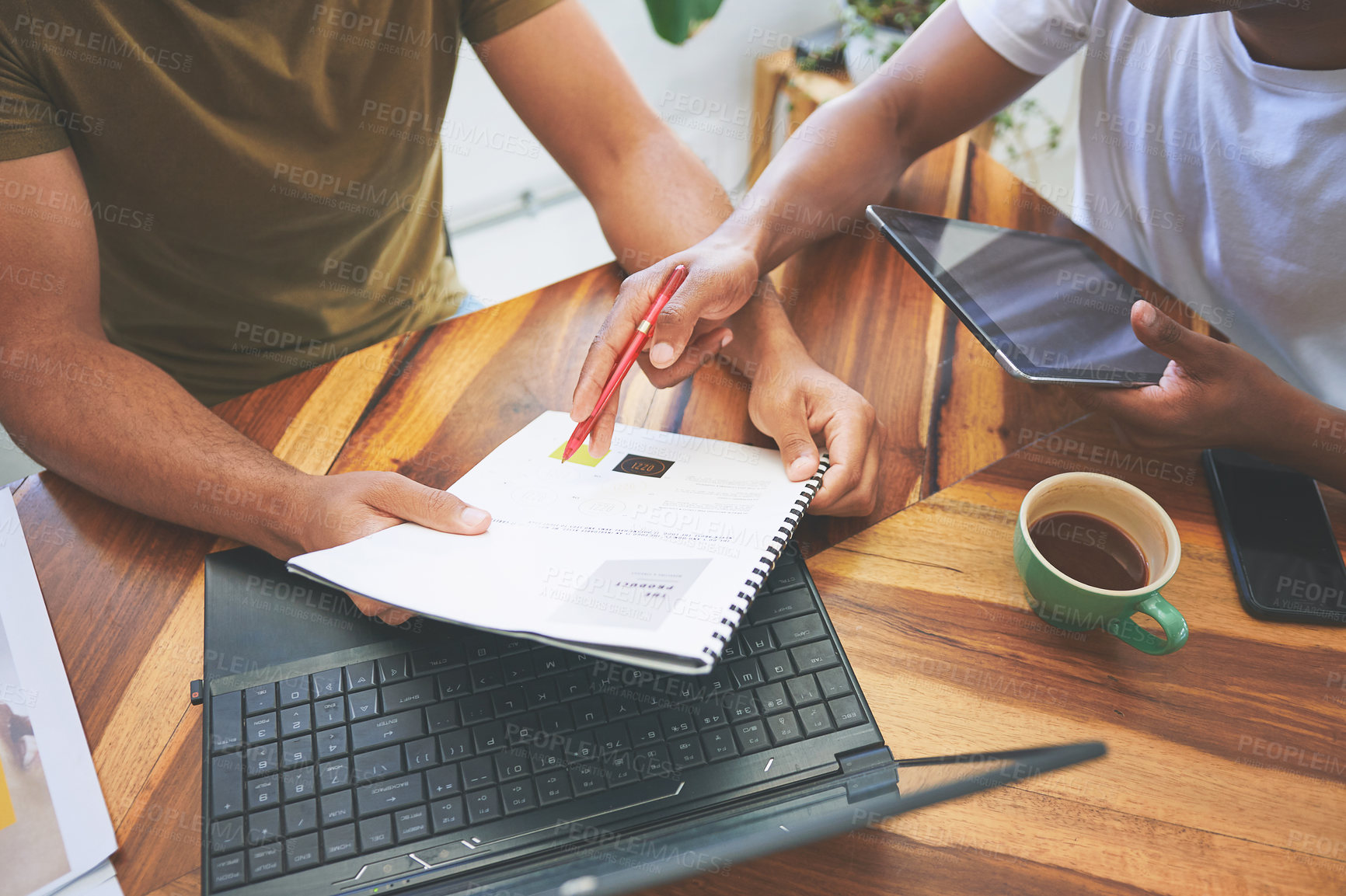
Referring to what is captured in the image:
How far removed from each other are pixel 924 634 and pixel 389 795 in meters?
0.42

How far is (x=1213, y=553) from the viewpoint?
2.24ft

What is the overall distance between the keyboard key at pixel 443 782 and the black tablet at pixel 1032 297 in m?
0.53

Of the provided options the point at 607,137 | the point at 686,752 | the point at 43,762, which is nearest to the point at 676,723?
the point at 686,752

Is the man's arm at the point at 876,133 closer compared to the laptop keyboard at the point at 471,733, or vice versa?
the laptop keyboard at the point at 471,733

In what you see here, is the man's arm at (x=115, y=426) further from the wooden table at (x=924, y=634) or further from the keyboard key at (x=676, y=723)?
the keyboard key at (x=676, y=723)

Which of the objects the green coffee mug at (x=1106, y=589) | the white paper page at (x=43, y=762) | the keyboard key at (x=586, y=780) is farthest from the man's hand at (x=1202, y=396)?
the white paper page at (x=43, y=762)

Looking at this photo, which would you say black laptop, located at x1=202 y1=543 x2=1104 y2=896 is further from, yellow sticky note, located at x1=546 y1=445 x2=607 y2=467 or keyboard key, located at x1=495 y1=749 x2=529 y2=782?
yellow sticky note, located at x1=546 y1=445 x2=607 y2=467

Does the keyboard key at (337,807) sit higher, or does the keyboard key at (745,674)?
the keyboard key at (337,807)

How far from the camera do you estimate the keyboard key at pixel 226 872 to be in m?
0.49

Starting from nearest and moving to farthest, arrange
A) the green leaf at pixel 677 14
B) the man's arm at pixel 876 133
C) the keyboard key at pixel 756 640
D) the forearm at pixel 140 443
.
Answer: the keyboard key at pixel 756 640
the forearm at pixel 140 443
the man's arm at pixel 876 133
the green leaf at pixel 677 14

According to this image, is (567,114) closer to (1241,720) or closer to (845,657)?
(845,657)

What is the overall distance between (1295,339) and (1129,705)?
0.63 metres

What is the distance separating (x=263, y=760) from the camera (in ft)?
1.79

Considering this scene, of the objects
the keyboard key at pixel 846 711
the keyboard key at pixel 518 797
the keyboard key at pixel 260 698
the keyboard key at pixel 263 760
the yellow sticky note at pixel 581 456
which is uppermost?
the yellow sticky note at pixel 581 456
